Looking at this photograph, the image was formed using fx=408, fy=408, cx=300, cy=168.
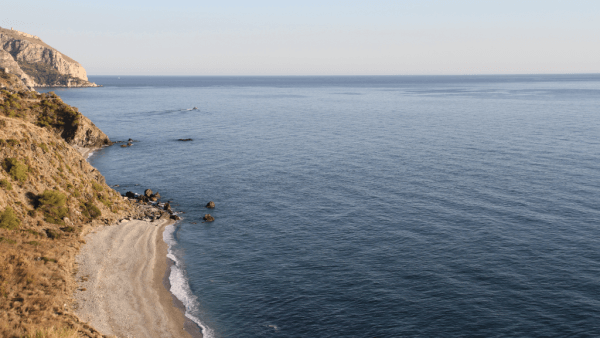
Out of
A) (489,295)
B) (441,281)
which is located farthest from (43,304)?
(489,295)

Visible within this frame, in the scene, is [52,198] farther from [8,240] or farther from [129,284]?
[129,284]

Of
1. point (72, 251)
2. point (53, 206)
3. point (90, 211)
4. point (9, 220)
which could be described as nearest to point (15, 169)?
point (53, 206)

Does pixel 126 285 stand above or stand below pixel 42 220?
below

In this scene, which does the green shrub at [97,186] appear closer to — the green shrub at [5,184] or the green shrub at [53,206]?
the green shrub at [53,206]

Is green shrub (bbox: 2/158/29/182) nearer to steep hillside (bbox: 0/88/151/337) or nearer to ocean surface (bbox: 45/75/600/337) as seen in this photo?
steep hillside (bbox: 0/88/151/337)

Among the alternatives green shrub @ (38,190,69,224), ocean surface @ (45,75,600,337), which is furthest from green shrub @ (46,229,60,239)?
ocean surface @ (45,75,600,337)
